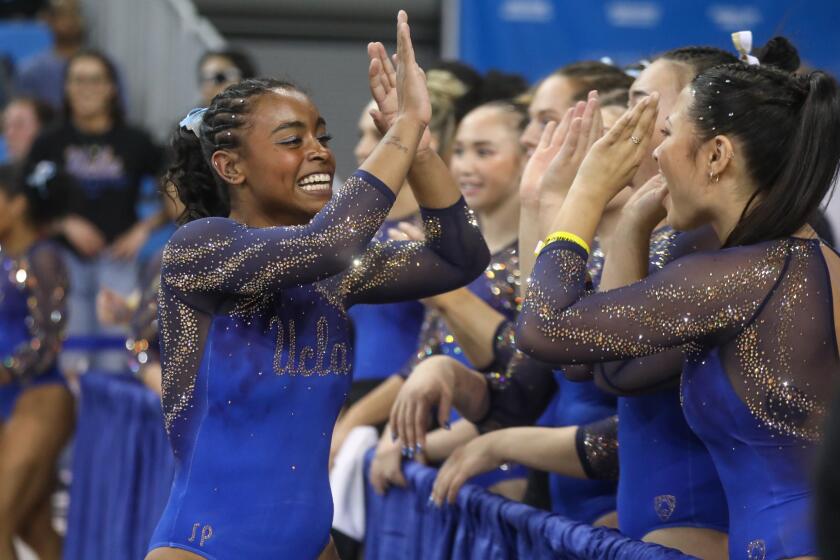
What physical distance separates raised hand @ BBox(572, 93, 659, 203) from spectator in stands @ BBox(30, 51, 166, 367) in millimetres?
5479

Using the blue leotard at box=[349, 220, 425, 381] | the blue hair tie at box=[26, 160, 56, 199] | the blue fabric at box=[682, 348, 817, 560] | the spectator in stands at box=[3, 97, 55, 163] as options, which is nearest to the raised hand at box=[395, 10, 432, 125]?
the blue fabric at box=[682, 348, 817, 560]

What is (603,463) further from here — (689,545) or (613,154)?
(613,154)

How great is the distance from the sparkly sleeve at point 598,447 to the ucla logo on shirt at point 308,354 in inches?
24.3

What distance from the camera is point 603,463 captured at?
9.09ft

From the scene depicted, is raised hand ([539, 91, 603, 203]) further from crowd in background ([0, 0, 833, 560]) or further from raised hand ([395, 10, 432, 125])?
raised hand ([395, 10, 432, 125])

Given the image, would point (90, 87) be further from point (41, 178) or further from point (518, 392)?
point (518, 392)

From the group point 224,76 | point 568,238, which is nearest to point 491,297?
point 568,238

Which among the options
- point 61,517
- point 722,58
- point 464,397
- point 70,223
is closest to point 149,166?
point 70,223

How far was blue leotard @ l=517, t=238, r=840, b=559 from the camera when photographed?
202 centimetres

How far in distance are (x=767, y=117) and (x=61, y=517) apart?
5.96 meters

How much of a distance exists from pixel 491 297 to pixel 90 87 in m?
4.76

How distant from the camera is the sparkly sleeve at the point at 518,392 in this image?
3143 mm

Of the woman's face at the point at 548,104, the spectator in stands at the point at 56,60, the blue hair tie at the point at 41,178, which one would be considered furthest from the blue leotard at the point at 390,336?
the spectator in stands at the point at 56,60

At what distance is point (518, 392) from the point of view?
10.5 ft
